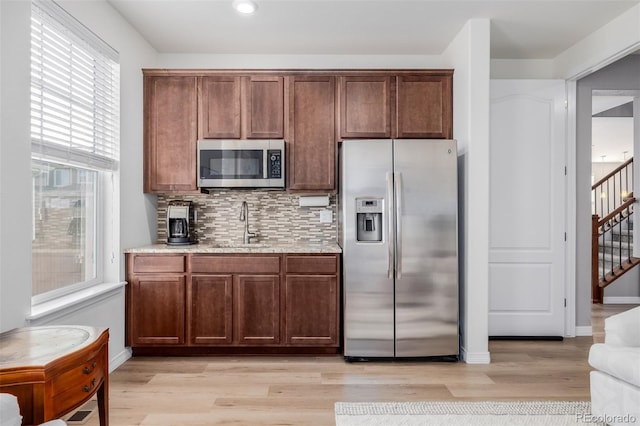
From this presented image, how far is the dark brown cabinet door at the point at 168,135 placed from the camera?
374 centimetres

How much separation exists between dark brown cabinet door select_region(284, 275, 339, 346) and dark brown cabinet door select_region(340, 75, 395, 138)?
1.33 meters

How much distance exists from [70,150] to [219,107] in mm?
1389

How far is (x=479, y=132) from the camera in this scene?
11.0ft

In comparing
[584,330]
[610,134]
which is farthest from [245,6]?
[610,134]

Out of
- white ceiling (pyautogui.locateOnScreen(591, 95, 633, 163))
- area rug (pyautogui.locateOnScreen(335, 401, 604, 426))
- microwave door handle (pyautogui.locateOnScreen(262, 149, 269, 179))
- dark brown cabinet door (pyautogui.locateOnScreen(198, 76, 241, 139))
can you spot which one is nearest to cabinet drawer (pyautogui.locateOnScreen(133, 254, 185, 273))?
microwave door handle (pyautogui.locateOnScreen(262, 149, 269, 179))

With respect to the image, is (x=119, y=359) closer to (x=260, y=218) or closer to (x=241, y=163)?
(x=260, y=218)

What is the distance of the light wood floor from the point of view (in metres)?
2.48

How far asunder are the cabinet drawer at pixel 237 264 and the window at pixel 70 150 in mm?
688

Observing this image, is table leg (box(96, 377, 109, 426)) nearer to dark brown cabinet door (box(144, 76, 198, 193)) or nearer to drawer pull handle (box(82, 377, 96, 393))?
drawer pull handle (box(82, 377, 96, 393))

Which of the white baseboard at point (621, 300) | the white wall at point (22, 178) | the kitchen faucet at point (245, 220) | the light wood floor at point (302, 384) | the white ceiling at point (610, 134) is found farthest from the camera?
the white ceiling at point (610, 134)

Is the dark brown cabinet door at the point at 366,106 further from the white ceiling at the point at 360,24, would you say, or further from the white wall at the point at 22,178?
the white wall at the point at 22,178

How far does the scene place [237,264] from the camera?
3.47 meters

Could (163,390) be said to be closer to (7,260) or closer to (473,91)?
(7,260)

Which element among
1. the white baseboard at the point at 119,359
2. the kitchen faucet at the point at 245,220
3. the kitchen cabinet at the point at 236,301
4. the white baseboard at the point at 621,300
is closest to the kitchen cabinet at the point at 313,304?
the kitchen cabinet at the point at 236,301
